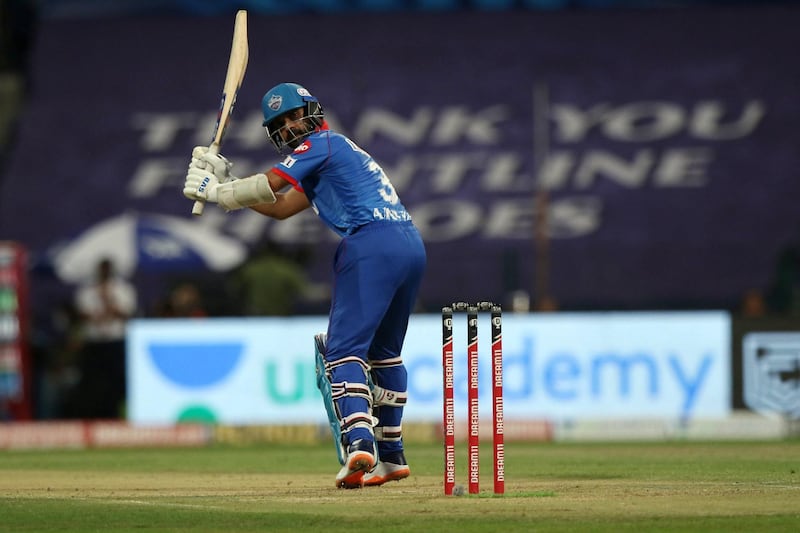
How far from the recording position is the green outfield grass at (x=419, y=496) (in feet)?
22.5

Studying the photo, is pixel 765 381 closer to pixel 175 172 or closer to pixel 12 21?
pixel 175 172

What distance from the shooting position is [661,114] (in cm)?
2642

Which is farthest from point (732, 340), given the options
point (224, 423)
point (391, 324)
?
point (391, 324)

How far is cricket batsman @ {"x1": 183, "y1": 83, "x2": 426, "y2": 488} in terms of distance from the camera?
8469mm

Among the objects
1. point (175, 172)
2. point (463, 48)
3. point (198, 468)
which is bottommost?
point (198, 468)

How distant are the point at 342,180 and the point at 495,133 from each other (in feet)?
59.1

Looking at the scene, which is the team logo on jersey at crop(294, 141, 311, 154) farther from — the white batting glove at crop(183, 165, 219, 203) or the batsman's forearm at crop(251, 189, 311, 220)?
the white batting glove at crop(183, 165, 219, 203)

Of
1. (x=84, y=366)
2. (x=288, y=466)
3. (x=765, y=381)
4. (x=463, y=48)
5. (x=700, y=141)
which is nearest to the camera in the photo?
(x=288, y=466)

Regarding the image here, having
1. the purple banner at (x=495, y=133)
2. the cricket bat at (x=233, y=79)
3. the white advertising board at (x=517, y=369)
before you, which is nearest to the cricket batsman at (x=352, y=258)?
the cricket bat at (x=233, y=79)

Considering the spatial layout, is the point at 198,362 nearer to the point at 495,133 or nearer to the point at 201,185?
the point at 201,185

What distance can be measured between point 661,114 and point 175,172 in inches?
303

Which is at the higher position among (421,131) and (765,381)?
(421,131)

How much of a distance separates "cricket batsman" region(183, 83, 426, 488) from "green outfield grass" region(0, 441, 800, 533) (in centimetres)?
28

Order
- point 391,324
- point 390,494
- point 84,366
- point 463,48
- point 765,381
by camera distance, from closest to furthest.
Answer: point 390,494 < point 391,324 < point 765,381 < point 84,366 < point 463,48
